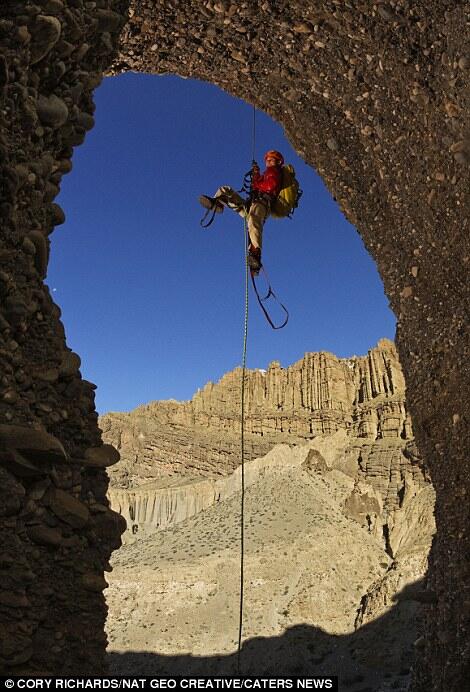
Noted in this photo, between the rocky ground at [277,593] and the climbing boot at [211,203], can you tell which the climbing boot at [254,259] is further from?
the rocky ground at [277,593]

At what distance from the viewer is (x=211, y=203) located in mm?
7707

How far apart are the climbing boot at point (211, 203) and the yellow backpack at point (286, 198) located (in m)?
0.91

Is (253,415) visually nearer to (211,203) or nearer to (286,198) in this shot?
(286,198)

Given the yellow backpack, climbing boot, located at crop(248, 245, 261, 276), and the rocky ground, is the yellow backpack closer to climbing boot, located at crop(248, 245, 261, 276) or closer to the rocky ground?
climbing boot, located at crop(248, 245, 261, 276)

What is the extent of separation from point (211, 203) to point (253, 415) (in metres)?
51.5

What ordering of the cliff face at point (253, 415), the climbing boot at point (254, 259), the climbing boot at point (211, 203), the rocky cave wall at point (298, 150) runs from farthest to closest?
the cliff face at point (253, 415) < the climbing boot at point (254, 259) < the climbing boot at point (211, 203) < the rocky cave wall at point (298, 150)

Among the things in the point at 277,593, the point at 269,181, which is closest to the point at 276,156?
the point at 269,181

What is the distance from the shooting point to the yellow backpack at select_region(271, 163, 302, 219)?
8320mm

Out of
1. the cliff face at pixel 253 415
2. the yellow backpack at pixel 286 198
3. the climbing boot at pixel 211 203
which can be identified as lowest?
the climbing boot at pixel 211 203

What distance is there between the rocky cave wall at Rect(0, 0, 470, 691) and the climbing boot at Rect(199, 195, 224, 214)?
1.40 meters

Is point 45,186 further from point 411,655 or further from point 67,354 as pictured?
point 411,655

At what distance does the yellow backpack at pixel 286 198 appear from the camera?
8320 millimetres

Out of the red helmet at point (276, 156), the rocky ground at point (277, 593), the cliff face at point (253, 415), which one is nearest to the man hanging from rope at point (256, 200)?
the red helmet at point (276, 156)

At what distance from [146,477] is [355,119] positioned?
51.1 metres
